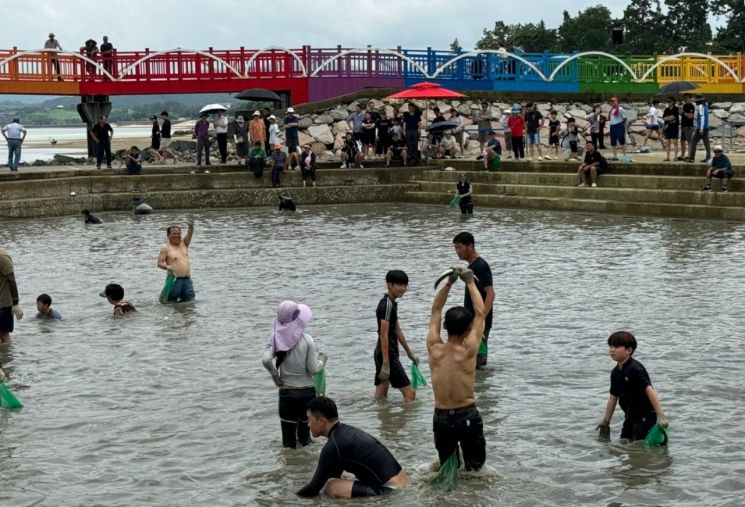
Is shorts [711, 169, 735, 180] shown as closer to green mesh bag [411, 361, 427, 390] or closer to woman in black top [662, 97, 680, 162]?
woman in black top [662, 97, 680, 162]

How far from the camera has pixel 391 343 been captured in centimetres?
1111

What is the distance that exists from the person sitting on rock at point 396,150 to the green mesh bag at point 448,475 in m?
23.2

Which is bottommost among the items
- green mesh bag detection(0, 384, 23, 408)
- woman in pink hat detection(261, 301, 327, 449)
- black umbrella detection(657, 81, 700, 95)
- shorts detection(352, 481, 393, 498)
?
shorts detection(352, 481, 393, 498)

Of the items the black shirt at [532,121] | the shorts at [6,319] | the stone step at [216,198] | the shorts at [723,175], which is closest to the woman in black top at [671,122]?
the shorts at [723,175]

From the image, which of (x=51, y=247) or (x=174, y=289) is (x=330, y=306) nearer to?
(x=174, y=289)

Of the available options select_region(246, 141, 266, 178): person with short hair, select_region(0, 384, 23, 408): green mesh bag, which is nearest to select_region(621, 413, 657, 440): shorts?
select_region(0, 384, 23, 408): green mesh bag

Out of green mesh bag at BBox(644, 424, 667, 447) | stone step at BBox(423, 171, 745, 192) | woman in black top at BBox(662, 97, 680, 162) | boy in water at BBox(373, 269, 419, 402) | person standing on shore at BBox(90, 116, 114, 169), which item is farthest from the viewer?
person standing on shore at BBox(90, 116, 114, 169)

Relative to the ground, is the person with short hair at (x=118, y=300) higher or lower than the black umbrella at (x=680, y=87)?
lower

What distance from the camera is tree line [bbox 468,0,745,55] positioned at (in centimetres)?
5547

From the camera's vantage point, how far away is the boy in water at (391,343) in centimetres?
1055

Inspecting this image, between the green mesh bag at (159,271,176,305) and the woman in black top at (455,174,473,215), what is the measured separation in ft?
35.9

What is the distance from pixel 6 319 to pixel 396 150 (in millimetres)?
18932

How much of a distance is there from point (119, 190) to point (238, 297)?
13.2 m

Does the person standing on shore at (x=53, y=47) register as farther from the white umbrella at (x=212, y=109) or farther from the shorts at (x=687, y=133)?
the shorts at (x=687, y=133)
